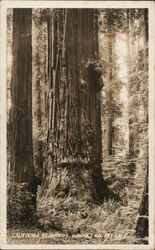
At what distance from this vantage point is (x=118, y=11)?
2.69 m

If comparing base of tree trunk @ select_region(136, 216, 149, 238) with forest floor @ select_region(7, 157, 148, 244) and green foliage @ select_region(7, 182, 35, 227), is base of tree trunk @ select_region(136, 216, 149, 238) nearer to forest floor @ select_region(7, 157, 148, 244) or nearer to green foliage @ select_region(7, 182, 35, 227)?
forest floor @ select_region(7, 157, 148, 244)

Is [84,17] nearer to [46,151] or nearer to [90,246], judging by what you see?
[46,151]

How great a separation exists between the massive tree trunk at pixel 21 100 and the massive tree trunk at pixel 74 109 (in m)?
0.20

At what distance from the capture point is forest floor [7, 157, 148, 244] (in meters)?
2.63

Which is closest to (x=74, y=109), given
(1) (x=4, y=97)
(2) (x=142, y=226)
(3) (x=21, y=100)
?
(3) (x=21, y=100)

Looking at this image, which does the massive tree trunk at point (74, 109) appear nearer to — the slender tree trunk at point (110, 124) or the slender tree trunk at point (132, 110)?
Answer: the slender tree trunk at point (110, 124)

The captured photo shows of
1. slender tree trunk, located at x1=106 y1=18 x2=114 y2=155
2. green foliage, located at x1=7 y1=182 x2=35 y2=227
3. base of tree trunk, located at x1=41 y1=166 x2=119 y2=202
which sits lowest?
green foliage, located at x1=7 y1=182 x2=35 y2=227

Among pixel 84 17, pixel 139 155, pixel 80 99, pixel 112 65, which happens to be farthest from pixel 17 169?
pixel 84 17

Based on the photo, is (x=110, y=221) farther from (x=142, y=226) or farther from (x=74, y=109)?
(x=74, y=109)

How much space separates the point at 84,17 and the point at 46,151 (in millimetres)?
1365

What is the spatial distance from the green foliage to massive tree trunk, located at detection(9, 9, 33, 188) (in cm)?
9

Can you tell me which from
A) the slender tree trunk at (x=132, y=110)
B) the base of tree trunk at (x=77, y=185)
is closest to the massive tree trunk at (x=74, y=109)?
the base of tree trunk at (x=77, y=185)

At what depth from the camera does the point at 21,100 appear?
8.80 feet

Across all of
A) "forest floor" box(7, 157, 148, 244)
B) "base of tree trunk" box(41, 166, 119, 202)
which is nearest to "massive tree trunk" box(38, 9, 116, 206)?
"base of tree trunk" box(41, 166, 119, 202)
